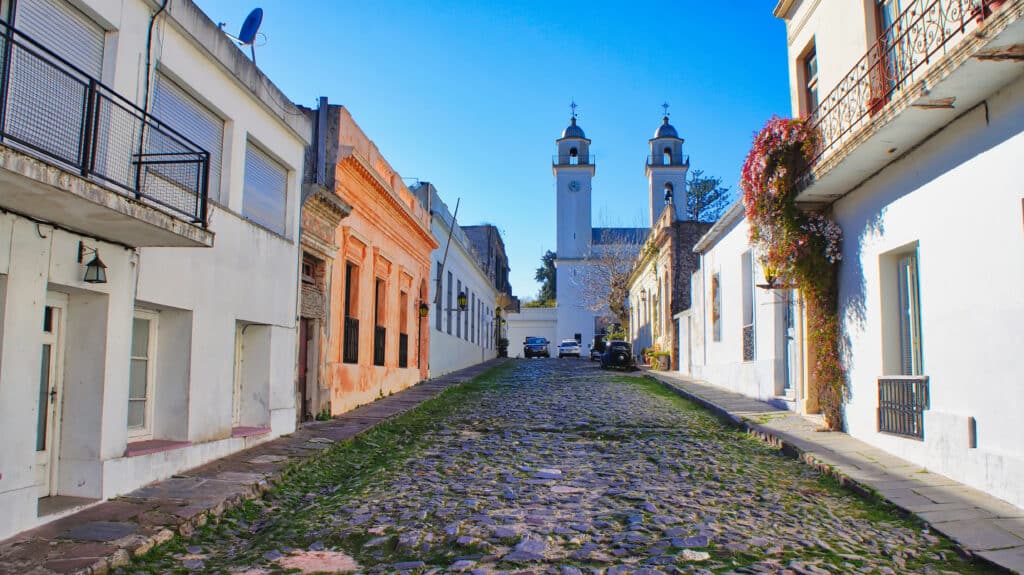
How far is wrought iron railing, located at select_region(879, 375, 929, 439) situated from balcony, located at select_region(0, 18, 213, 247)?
6.74m

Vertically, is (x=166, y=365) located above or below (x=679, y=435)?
above

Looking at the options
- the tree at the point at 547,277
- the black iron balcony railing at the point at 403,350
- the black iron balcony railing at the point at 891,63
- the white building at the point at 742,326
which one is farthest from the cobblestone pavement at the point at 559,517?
the tree at the point at 547,277

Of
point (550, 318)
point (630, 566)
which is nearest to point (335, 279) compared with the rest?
point (630, 566)

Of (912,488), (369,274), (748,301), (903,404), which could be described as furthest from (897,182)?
(369,274)

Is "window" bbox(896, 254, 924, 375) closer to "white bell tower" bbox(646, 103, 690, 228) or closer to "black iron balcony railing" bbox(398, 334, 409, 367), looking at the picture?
"black iron balcony railing" bbox(398, 334, 409, 367)

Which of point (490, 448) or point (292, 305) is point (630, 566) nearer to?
point (490, 448)

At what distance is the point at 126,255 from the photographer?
5969 millimetres

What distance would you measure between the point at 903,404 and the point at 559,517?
14.1 ft

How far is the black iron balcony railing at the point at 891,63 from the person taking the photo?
6.60m

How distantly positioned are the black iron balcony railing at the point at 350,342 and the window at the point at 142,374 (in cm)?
511

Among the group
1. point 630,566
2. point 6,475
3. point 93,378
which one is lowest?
point 630,566

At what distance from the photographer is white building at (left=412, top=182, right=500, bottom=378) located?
21156 mm

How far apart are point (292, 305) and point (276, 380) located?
1.06 metres

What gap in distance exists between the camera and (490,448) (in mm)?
8508
